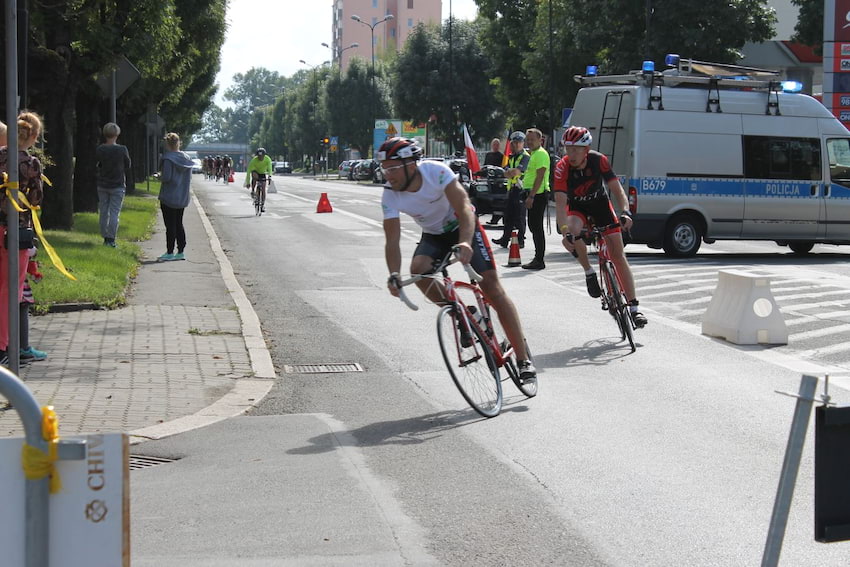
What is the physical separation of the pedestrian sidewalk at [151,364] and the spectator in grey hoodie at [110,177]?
401 centimetres

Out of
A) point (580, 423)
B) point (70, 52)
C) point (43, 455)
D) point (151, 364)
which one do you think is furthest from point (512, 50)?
point (43, 455)

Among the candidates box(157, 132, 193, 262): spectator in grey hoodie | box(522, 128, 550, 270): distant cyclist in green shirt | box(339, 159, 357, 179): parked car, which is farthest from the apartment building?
box(522, 128, 550, 270): distant cyclist in green shirt

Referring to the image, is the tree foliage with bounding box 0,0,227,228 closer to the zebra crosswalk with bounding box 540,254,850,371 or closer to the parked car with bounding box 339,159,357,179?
the zebra crosswalk with bounding box 540,254,850,371

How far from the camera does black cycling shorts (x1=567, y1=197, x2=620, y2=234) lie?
10.5 m

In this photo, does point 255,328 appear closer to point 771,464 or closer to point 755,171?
point 771,464

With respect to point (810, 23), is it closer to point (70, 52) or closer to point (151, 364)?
point (70, 52)

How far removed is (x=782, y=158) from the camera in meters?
19.4

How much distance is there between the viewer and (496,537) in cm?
495

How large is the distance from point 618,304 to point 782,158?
1025 cm

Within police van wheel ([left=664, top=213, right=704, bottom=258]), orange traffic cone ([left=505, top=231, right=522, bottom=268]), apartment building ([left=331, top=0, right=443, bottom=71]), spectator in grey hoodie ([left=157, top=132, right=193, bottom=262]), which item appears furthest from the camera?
apartment building ([left=331, top=0, right=443, bottom=71])

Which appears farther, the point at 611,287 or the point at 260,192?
the point at 260,192

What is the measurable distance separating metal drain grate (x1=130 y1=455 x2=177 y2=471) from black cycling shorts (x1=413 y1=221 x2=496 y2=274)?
215 cm

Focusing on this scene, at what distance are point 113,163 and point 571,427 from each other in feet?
39.5

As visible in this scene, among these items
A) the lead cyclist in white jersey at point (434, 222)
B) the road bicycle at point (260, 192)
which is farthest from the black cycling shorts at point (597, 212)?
→ the road bicycle at point (260, 192)
